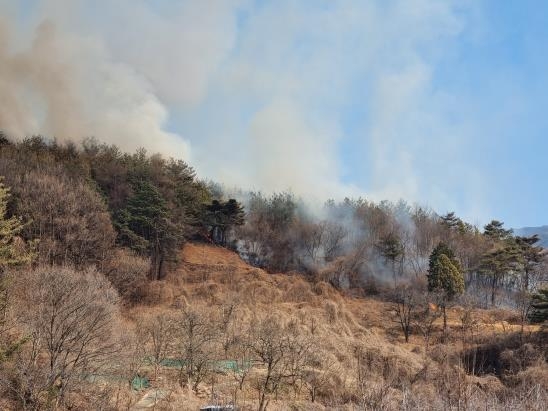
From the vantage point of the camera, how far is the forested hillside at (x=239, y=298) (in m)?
18.0

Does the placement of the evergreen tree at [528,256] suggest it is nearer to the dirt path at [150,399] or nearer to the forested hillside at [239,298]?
the forested hillside at [239,298]

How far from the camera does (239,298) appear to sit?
36.7 m

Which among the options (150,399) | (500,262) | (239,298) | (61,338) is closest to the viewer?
(61,338)

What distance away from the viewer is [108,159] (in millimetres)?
54812

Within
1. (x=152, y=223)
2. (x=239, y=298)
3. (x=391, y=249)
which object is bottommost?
(x=239, y=298)

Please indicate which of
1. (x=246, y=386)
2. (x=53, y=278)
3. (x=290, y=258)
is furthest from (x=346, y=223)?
(x=53, y=278)

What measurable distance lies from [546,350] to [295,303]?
18053 mm

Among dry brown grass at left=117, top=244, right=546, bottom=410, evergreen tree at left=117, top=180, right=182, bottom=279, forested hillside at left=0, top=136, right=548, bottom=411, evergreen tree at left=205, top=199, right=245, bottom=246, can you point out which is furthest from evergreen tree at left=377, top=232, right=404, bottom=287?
evergreen tree at left=117, top=180, right=182, bottom=279

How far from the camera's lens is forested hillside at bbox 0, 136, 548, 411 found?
18.0 m

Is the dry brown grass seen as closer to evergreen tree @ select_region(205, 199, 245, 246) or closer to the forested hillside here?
the forested hillside

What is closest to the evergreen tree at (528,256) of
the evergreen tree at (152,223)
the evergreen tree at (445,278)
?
the evergreen tree at (445,278)

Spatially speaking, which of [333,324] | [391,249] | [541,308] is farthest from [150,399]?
[391,249]

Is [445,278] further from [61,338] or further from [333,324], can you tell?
[61,338]

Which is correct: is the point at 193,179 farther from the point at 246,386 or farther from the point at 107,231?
the point at 246,386
